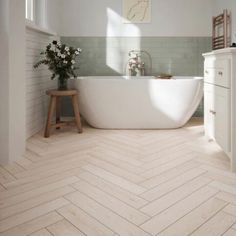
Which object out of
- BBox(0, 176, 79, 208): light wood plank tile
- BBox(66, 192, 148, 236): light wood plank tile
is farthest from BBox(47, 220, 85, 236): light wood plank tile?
BBox(0, 176, 79, 208): light wood plank tile

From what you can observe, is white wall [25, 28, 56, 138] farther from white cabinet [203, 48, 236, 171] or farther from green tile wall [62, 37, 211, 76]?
white cabinet [203, 48, 236, 171]

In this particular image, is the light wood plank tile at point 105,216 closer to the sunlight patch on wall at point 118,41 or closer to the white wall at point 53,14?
the white wall at point 53,14

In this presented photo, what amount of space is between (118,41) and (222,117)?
8.16ft

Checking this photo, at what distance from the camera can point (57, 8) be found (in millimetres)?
4211

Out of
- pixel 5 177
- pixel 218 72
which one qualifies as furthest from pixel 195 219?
pixel 218 72

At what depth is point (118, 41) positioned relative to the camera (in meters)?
4.39

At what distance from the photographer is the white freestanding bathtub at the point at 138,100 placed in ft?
11.1

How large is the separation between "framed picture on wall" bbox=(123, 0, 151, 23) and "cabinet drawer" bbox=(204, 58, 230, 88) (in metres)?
1.76

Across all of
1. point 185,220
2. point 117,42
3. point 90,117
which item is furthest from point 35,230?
point 117,42

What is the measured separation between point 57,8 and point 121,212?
351 centimetres

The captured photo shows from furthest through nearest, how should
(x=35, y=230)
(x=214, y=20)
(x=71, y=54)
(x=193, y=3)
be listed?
(x=193, y=3) < (x=214, y=20) < (x=71, y=54) < (x=35, y=230)

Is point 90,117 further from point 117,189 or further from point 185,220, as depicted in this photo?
point 185,220

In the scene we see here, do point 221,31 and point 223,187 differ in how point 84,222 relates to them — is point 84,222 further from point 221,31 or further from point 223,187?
point 221,31

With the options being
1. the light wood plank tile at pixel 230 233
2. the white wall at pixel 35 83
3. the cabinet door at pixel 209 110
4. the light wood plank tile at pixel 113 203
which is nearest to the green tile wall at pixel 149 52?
the white wall at pixel 35 83
